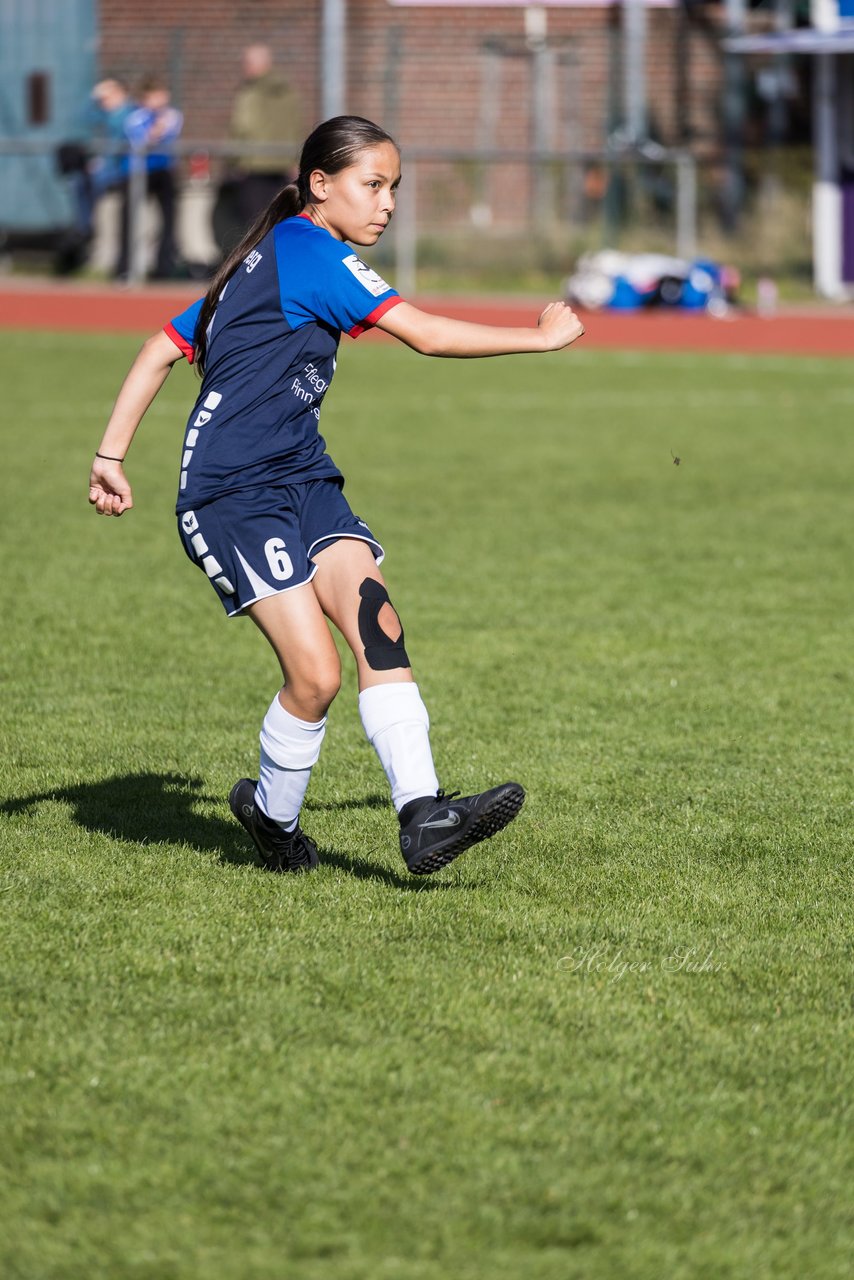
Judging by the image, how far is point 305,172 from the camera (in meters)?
4.31

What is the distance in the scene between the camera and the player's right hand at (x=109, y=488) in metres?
4.47

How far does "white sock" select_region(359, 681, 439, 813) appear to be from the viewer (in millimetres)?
4277

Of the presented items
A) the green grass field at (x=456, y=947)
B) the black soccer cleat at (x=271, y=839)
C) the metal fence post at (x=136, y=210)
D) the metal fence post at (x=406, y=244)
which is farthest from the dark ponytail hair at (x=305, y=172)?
the metal fence post at (x=406, y=244)

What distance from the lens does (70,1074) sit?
3361mm

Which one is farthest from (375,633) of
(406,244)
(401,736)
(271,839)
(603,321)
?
(406,244)

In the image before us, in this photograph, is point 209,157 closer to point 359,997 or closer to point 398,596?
point 398,596

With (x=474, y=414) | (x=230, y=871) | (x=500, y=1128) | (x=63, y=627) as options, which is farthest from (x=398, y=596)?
(x=474, y=414)

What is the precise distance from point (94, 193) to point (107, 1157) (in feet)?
72.7

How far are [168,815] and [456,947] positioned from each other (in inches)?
50.9

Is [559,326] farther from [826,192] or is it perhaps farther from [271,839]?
[826,192]

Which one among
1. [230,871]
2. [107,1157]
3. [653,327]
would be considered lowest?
[653,327]

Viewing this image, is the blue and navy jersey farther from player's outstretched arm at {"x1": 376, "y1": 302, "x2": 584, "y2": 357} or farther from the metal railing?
the metal railing

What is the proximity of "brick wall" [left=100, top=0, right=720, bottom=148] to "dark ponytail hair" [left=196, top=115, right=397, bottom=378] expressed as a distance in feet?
71.6

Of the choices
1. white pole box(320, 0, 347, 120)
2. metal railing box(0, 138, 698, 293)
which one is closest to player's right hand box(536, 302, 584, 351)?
metal railing box(0, 138, 698, 293)
